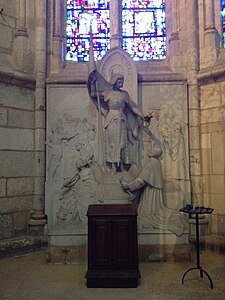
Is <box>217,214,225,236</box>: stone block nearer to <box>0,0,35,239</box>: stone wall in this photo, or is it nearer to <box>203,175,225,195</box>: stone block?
<box>203,175,225,195</box>: stone block

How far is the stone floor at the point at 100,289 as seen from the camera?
361 cm

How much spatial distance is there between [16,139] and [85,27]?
96.6 inches

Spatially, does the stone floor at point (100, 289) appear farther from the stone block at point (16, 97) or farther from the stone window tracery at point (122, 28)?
the stone window tracery at point (122, 28)

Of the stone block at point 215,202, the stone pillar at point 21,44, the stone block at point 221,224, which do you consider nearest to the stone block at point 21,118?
the stone pillar at point 21,44

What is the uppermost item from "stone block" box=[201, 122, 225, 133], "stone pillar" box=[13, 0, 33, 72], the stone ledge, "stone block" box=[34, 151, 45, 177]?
"stone pillar" box=[13, 0, 33, 72]

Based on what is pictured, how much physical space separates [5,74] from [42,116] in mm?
881

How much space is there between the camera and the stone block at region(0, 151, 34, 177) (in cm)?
560

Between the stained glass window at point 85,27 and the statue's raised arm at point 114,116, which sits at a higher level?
the stained glass window at point 85,27

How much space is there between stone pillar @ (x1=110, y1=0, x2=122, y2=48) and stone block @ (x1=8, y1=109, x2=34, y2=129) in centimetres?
193

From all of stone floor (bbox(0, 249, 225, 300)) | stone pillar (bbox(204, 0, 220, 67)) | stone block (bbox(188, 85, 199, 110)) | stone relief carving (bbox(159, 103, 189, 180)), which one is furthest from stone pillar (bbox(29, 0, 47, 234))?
stone pillar (bbox(204, 0, 220, 67))

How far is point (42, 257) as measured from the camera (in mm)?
5234

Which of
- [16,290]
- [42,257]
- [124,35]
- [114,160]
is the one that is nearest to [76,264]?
[42,257]

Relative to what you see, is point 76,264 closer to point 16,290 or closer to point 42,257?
point 42,257

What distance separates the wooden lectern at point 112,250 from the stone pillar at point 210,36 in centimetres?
315
